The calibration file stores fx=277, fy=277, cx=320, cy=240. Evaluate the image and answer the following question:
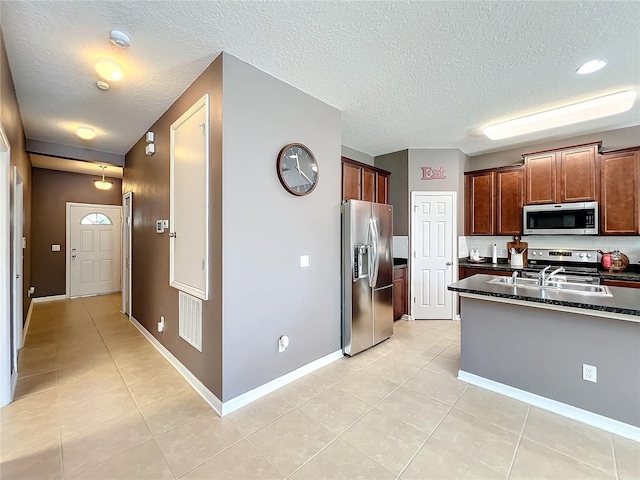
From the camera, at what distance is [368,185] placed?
4.29 meters

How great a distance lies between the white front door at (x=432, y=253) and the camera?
175 inches

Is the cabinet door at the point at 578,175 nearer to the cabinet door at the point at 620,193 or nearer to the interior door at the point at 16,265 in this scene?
the cabinet door at the point at 620,193

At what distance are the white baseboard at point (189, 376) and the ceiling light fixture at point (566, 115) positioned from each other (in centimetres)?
430

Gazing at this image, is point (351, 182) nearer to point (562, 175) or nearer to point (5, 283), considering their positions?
point (562, 175)

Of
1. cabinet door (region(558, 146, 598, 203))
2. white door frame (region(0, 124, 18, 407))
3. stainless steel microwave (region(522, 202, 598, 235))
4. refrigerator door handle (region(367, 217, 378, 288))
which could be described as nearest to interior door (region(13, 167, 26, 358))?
white door frame (region(0, 124, 18, 407))

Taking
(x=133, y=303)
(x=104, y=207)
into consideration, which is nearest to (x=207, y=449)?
(x=133, y=303)

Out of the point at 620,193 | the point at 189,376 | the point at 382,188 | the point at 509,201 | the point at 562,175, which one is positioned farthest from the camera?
the point at 382,188

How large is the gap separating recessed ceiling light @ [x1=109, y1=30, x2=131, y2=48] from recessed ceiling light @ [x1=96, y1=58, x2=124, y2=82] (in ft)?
0.87

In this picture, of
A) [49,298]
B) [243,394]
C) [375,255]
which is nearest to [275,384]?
[243,394]

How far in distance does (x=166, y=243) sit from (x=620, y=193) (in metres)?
5.49

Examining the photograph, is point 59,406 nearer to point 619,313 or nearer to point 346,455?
point 346,455

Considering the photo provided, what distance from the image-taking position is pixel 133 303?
14.0 ft

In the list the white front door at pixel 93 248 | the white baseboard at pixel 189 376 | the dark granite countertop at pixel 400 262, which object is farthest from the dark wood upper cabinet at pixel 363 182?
the white front door at pixel 93 248

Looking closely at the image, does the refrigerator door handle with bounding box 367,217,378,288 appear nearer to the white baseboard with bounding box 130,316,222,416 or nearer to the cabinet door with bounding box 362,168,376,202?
the cabinet door with bounding box 362,168,376,202
